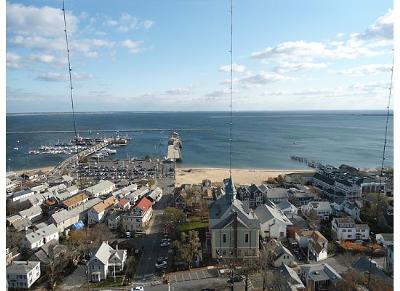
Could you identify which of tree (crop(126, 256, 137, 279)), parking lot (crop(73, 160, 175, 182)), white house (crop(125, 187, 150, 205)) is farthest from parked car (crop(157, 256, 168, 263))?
parking lot (crop(73, 160, 175, 182))

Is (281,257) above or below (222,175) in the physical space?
above

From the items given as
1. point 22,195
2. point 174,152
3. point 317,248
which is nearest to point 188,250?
point 317,248

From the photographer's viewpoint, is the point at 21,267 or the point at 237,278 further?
the point at 21,267

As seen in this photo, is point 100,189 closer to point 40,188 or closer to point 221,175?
point 40,188

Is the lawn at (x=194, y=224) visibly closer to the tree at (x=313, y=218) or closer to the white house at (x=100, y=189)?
the tree at (x=313, y=218)

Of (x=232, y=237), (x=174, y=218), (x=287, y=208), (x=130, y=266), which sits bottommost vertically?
(x=130, y=266)

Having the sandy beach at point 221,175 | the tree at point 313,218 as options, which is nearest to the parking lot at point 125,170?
the sandy beach at point 221,175
